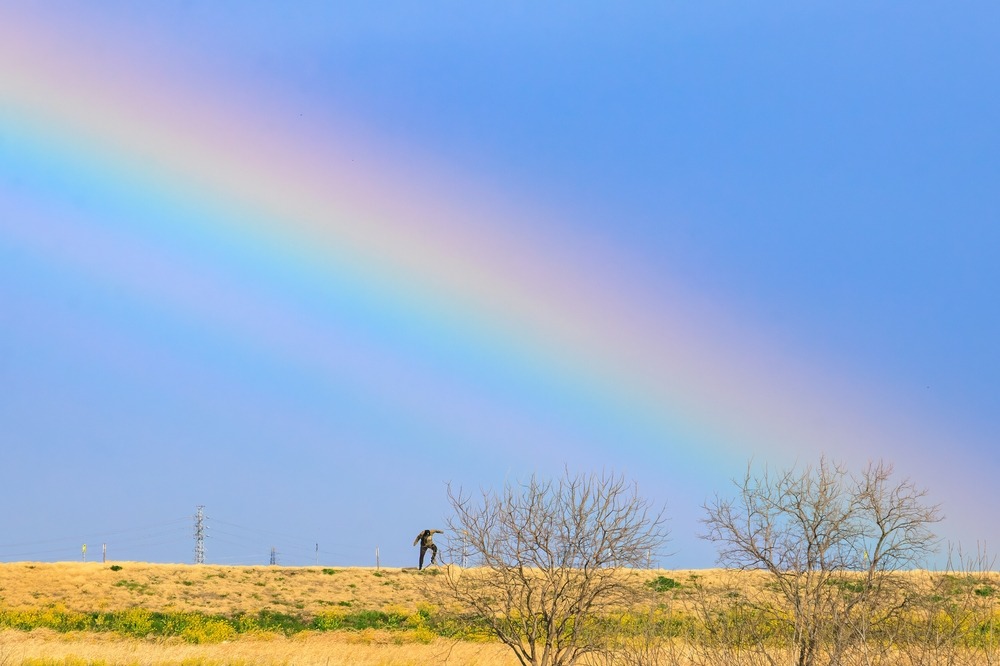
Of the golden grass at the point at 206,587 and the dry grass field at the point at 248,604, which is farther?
the golden grass at the point at 206,587

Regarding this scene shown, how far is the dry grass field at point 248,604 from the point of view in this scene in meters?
29.7

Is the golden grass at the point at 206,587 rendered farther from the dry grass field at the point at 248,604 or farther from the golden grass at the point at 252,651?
the golden grass at the point at 252,651

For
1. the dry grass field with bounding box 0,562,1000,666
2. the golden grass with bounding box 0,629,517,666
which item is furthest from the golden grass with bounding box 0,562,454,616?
the golden grass with bounding box 0,629,517,666

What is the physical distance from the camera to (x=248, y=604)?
1737 inches

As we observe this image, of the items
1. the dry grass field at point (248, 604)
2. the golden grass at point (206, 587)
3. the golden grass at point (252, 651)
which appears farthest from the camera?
the golden grass at point (206, 587)

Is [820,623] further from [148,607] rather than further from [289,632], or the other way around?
[148,607]

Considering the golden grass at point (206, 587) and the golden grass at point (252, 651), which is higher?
the golden grass at point (206, 587)

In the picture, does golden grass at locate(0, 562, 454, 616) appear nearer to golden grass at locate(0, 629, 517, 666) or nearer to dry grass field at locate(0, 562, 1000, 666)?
dry grass field at locate(0, 562, 1000, 666)

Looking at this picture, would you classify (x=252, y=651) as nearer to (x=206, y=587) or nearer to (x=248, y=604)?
(x=248, y=604)

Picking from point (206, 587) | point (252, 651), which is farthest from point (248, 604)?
point (252, 651)

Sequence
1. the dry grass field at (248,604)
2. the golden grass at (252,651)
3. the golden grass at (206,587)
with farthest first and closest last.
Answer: the golden grass at (206,587) < the dry grass field at (248,604) < the golden grass at (252,651)

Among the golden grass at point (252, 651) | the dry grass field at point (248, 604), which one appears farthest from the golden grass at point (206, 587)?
the golden grass at point (252, 651)

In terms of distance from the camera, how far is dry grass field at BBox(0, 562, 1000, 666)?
2969 centimetres

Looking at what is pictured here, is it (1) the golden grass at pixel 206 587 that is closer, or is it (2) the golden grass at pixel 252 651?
(2) the golden grass at pixel 252 651
